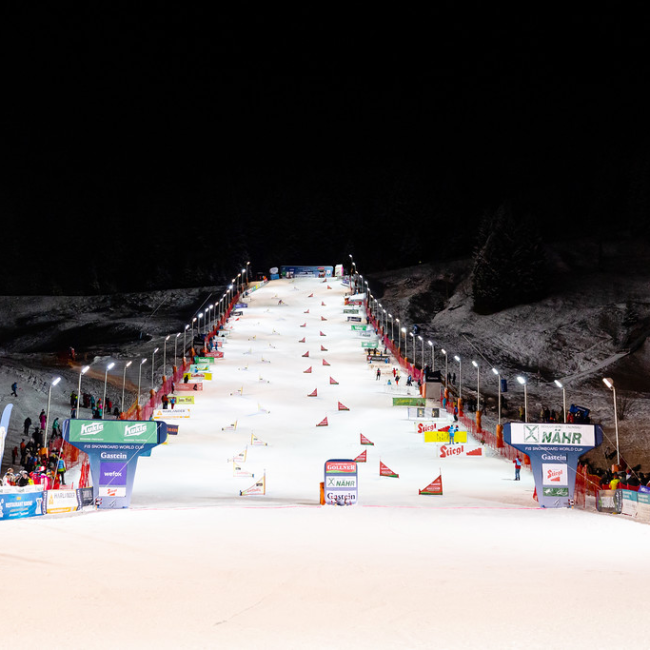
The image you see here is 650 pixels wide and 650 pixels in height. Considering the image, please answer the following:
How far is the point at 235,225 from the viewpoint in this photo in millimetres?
102875

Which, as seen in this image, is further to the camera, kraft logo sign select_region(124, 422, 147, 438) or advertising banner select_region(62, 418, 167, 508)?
kraft logo sign select_region(124, 422, 147, 438)

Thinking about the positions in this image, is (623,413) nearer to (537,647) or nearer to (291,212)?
(537,647)

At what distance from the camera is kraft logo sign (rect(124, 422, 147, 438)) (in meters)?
17.9

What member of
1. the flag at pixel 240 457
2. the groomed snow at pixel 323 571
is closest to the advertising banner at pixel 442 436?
the groomed snow at pixel 323 571

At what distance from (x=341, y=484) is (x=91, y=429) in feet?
21.5

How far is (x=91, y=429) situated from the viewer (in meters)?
17.8

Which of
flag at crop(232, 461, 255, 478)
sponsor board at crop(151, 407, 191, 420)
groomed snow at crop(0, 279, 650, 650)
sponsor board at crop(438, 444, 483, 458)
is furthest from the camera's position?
sponsor board at crop(151, 407, 191, 420)

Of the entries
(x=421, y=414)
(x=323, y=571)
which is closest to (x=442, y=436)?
(x=421, y=414)

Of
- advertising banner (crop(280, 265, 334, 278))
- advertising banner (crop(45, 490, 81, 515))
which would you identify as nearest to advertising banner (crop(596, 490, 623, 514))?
advertising banner (crop(45, 490, 81, 515))

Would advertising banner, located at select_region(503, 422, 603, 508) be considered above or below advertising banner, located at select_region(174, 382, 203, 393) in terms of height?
below

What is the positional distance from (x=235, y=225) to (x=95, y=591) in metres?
97.8

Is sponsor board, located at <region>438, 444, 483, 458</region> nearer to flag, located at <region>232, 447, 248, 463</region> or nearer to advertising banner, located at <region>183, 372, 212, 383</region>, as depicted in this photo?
flag, located at <region>232, 447, 248, 463</region>

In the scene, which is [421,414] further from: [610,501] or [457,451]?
[610,501]

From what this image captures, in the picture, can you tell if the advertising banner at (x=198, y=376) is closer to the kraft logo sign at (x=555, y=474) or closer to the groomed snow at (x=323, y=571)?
the groomed snow at (x=323, y=571)
